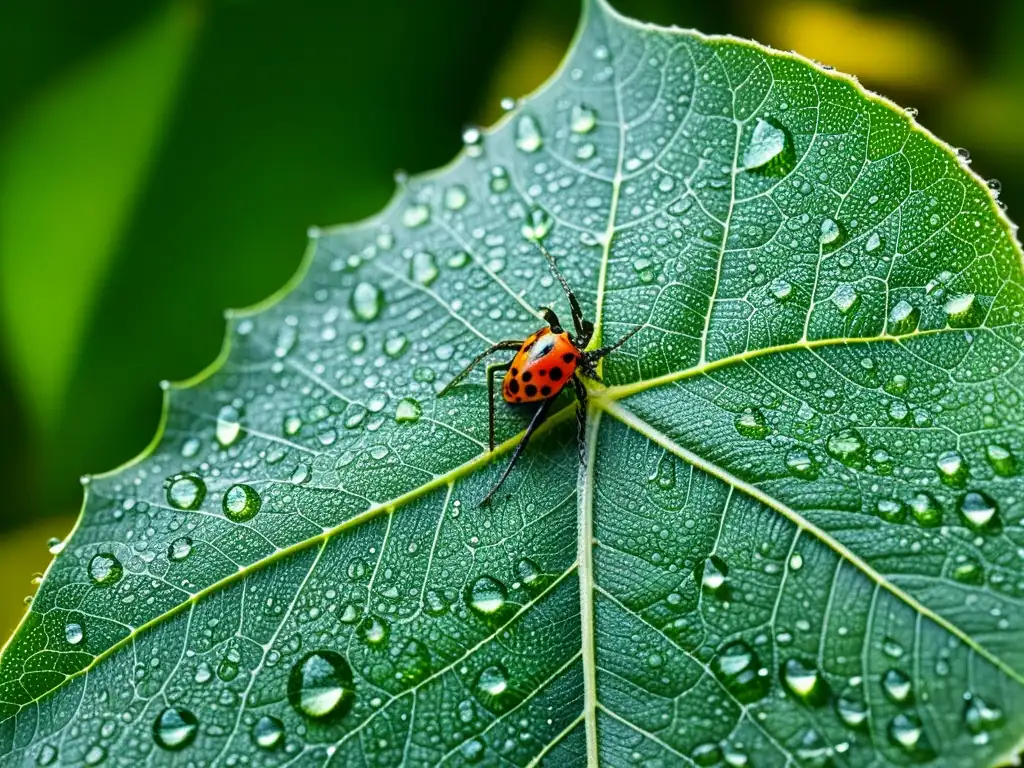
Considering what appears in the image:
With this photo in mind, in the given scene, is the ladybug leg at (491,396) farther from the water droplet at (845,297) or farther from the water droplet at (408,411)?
the water droplet at (845,297)

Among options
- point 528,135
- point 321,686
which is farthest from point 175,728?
point 528,135

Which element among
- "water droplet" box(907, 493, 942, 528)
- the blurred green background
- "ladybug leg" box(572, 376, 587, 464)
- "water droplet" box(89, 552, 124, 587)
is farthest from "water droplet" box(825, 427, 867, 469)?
the blurred green background

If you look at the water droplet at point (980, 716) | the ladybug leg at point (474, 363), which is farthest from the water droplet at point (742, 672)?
the ladybug leg at point (474, 363)

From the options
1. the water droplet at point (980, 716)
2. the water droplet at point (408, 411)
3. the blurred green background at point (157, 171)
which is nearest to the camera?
the water droplet at point (980, 716)

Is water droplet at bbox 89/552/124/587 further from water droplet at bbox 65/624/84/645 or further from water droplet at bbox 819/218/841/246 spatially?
water droplet at bbox 819/218/841/246

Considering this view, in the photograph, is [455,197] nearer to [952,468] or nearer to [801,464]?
[801,464]

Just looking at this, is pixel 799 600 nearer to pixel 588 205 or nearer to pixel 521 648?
pixel 521 648

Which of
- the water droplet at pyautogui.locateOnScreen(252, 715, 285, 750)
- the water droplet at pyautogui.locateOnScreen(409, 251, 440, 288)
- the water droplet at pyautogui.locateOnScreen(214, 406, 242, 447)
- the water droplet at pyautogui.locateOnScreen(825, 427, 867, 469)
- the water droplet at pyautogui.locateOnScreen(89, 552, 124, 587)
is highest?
the water droplet at pyautogui.locateOnScreen(825, 427, 867, 469)
